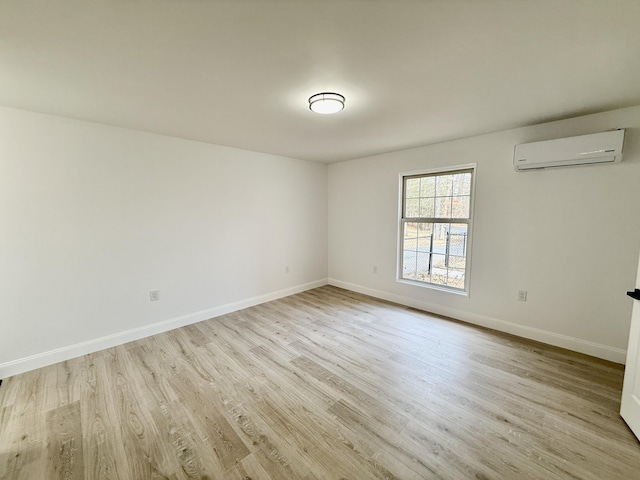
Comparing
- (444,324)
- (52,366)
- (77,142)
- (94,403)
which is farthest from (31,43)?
(444,324)

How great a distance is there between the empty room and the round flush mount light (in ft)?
0.06

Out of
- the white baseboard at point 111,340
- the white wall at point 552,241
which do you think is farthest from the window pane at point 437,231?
the white baseboard at point 111,340

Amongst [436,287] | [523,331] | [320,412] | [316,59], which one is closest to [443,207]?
[436,287]

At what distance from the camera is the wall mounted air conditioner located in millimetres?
2172

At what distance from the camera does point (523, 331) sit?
281cm

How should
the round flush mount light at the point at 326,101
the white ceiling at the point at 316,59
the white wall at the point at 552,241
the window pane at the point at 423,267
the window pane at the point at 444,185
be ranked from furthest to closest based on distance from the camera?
the window pane at the point at 423,267
the window pane at the point at 444,185
the white wall at the point at 552,241
the round flush mount light at the point at 326,101
the white ceiling at the point at 316,59

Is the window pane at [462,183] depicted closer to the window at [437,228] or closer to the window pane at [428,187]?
the window at [437,228]

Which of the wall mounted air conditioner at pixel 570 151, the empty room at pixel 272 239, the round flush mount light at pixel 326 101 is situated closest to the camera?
the empty room at pixel 272 239

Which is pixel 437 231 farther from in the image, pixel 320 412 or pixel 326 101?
pixel 320 412

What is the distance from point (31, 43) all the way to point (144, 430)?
7.67 feet

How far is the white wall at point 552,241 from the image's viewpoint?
2.27 m

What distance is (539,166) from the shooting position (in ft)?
8.32

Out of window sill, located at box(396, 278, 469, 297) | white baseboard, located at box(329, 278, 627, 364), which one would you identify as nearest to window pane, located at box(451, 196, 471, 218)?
window sill, located at box(396, 278, 469, 297)

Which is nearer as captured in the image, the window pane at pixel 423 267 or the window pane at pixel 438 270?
the window pane at pixel 438 270
